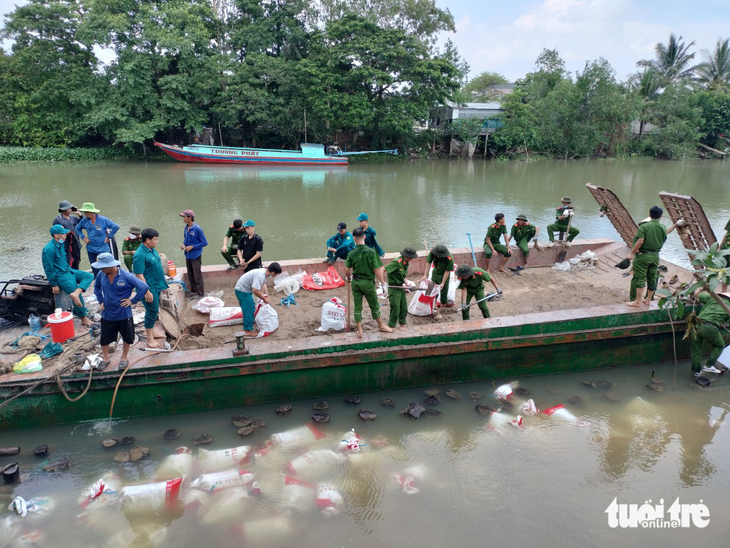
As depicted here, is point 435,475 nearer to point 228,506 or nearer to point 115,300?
point 228,506

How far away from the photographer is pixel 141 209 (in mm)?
14656

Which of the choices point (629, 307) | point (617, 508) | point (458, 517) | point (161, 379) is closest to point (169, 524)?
point (161, 379)

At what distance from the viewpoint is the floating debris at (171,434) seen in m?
4.68

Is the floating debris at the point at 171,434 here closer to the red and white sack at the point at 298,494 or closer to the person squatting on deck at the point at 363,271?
the red and white sack at the point at 298,494

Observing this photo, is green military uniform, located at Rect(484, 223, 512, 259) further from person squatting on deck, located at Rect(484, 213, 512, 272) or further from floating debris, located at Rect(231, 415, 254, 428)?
floating debris, located at Rect(231, 415, 254, 428)

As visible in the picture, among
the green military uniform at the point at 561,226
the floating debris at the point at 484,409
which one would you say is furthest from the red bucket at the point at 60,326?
the green military uniform at the point at 561,226

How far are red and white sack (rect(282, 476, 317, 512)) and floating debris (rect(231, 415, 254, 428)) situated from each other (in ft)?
2.87

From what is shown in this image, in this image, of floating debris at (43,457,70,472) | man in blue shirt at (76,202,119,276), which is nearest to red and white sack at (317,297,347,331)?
floating debris at (43,457,70,472)

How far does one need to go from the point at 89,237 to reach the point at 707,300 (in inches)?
321

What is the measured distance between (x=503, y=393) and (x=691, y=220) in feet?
14.0

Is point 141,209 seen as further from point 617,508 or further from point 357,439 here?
point 617,508

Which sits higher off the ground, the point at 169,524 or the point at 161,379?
the point at 161,379

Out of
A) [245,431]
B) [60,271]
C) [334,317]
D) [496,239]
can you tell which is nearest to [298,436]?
[245,431]

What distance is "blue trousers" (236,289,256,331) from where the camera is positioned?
559cm
